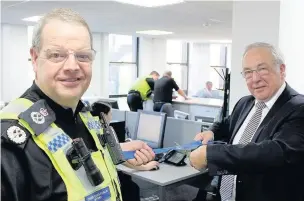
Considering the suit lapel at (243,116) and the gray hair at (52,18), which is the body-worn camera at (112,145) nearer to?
the gray hair at (52,18)

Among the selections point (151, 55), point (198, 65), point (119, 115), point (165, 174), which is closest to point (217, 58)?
point (198, 65)

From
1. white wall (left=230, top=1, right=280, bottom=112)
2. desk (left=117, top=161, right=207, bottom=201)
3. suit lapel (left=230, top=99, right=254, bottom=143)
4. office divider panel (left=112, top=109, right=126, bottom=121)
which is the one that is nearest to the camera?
suit lapel (left=230, top=99, right=254, bottom=143)

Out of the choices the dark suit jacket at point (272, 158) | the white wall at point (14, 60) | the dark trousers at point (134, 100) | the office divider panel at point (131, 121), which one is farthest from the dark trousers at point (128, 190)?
the white wall at point (14, 60)

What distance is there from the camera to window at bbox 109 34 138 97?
32.8 ft

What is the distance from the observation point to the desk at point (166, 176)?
2393 mm

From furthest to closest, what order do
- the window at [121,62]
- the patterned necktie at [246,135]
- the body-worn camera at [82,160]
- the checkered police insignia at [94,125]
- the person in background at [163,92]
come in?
the window at [121,62], the person in background at [163,92], the patterned necktie at [246,135], the checkered police insignia at [94,125], the body-worn camera at [82,160]

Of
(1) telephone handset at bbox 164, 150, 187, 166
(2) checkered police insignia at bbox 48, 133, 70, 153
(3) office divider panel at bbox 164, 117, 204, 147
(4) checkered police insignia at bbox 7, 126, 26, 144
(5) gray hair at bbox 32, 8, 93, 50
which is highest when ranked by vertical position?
(5) gray hair at bbox 32, 8, 93, 50

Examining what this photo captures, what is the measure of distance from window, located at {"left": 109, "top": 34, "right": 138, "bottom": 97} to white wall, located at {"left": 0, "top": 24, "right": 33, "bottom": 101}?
2.70 metres

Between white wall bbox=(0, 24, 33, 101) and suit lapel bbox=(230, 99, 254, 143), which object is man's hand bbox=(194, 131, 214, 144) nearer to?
suit lapel bbox=(230, 99, 254, 143)

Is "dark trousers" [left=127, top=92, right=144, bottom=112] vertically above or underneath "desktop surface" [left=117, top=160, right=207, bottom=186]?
above

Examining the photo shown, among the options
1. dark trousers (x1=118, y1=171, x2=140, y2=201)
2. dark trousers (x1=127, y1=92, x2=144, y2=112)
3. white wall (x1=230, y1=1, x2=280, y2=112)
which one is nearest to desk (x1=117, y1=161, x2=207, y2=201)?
dark trousers (x1=118, y1=171, x2=140, y2=201)

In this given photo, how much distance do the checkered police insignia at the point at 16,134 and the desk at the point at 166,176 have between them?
1.70 meters

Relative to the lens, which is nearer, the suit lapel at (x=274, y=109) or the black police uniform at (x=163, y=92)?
the suit lapel at (x=274, y=109)

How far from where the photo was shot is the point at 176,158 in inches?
111
